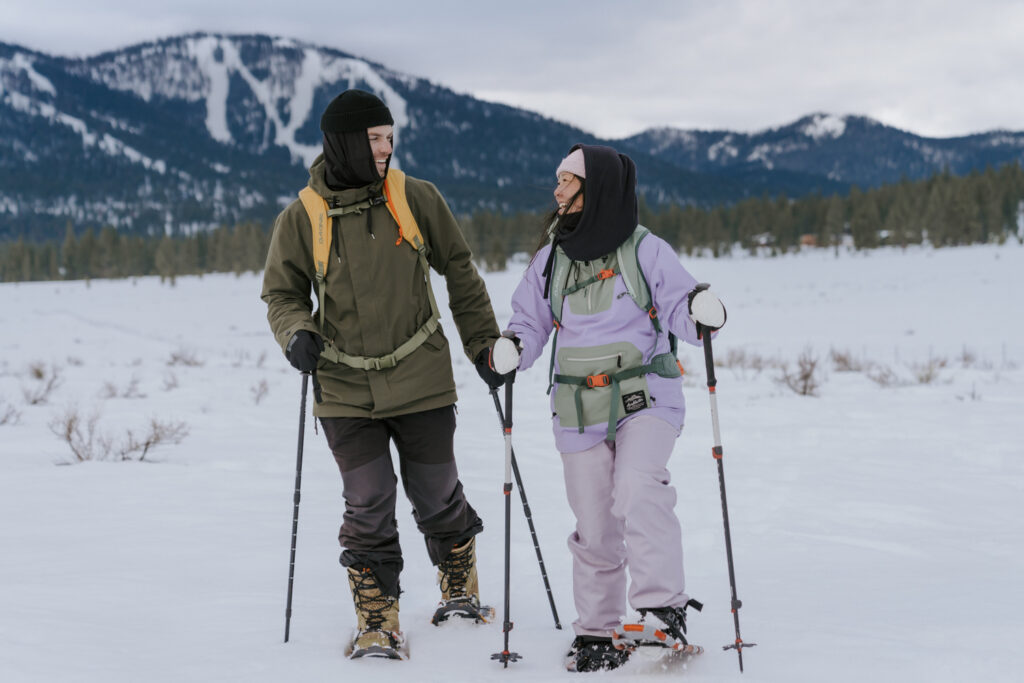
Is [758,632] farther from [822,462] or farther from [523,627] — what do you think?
[822,462]

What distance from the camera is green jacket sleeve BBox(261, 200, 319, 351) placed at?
10.7ft

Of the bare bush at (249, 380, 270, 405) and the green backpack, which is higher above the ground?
the green backpack

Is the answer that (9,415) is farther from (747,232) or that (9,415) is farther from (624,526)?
(747,232)

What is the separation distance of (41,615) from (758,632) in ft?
9.39

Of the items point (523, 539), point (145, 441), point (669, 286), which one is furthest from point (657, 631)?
point (145, 441)

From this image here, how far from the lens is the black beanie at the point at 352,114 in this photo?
10.4 ft

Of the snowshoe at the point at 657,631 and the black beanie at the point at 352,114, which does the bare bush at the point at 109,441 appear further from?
the snowshoe at the point at 657,631

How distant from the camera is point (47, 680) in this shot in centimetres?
254

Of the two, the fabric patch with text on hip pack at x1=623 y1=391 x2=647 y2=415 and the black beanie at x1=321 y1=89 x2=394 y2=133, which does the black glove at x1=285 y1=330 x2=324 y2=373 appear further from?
the fabric patch with text on hip pack at x1=623 y1=391 x2=647 y2=415

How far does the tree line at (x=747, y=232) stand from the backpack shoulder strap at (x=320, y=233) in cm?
6588

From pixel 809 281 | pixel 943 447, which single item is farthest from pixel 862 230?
pixel 943 447

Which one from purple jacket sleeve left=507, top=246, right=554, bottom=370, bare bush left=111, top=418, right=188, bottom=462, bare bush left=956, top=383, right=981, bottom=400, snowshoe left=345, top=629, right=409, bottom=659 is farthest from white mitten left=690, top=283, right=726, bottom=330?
bare bush left=956, top=383, right=981, bottom=400

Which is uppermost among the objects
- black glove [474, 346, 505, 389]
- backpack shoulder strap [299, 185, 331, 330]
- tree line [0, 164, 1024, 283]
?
tree line [0, 164, 1024, 283]

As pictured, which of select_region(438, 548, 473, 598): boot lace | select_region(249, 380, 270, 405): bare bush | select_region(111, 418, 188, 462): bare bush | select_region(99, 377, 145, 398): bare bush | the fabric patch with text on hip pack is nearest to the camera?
the fabric patch with text on hip pack
